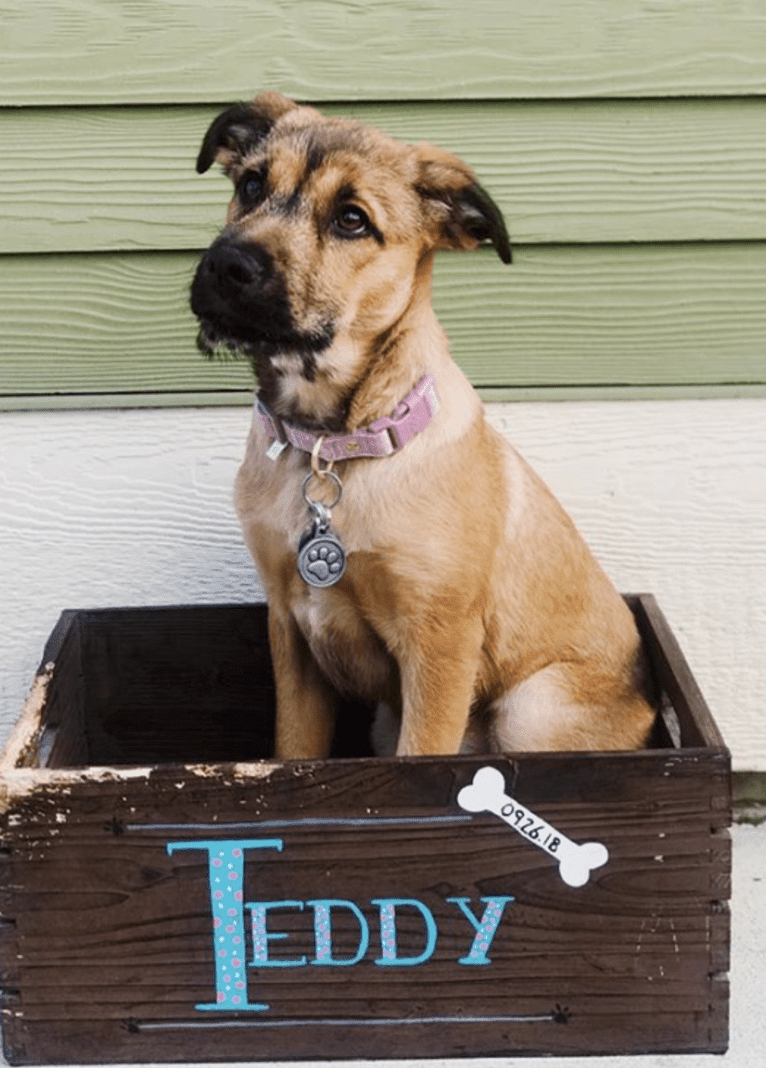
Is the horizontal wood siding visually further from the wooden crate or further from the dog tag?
the wooden crate

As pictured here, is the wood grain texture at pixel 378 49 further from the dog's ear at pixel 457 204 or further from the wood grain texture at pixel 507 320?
the dog's ear at pixel 457 204

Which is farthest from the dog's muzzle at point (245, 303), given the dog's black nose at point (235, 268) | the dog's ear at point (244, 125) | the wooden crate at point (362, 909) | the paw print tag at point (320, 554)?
the wooden crate at point (362, 909)

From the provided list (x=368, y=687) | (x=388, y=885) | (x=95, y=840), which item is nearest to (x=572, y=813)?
(x=388, y=885)

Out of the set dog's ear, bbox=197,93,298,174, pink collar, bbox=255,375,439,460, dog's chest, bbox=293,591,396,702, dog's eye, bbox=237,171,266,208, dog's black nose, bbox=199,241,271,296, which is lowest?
dog's chest, bbox=293,591,396,702

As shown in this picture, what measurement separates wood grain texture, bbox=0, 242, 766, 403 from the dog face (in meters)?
0.59

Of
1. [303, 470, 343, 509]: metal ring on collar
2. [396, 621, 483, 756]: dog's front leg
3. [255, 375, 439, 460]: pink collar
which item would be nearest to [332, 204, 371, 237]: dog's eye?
[255, 375, 439, 460]: pink collar

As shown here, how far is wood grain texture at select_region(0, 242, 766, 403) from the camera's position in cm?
279

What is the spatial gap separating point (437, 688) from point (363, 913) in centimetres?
39

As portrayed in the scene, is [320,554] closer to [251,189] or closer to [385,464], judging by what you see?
[385,464]

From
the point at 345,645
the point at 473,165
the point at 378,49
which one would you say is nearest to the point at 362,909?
the point at 345,645

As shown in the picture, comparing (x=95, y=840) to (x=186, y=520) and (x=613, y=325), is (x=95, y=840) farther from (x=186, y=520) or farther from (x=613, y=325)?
(x=613, y=325)

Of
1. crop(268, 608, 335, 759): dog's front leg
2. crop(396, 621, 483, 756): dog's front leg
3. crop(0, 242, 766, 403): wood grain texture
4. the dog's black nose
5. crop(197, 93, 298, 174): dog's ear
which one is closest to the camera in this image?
the dog's black nose

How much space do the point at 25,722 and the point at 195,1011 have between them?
0.57m

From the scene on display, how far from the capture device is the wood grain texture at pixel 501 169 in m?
2.72
